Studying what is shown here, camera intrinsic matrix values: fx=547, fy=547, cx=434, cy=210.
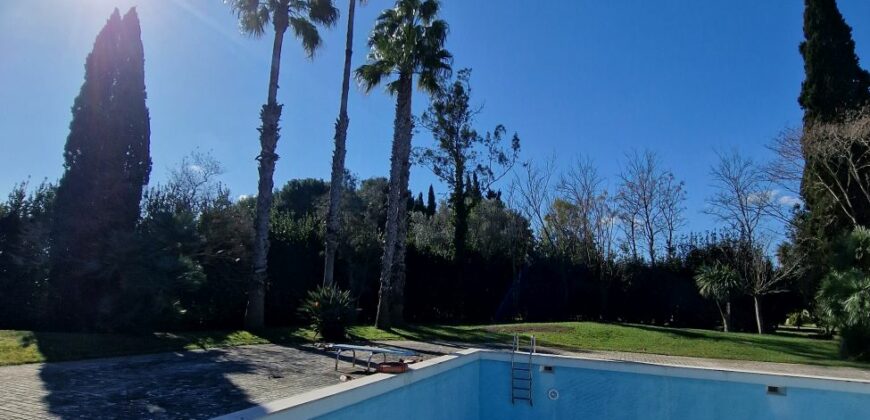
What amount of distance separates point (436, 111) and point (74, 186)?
55.2 ft

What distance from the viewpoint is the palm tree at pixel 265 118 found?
13961mm

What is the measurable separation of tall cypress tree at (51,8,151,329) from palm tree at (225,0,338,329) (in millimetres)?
2756

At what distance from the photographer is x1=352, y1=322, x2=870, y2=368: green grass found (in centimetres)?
1274

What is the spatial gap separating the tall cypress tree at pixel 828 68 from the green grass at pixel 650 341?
21.7ft

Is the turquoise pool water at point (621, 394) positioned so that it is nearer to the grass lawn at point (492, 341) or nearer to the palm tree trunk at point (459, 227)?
the grass lawn at point (492, 341)

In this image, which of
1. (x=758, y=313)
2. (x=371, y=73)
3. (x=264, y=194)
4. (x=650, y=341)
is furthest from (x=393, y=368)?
(x=758, y=313)

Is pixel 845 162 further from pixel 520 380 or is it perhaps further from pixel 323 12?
pixel 323 12

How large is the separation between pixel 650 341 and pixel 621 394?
26.7 feet

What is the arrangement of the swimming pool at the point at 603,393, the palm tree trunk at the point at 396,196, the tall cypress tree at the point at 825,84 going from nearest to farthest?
the swimming pool at the point at 603,393 < the tall cypress tree at the point at 825,84 < the palm tree trunk at the point at 396,196

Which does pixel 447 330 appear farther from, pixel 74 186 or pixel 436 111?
pixel 436 111

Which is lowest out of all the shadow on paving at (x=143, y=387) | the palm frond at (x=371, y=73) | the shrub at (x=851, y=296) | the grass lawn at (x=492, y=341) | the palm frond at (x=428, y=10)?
the shadow on paving at (x=143, y=387)

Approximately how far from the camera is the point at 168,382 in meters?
7.10

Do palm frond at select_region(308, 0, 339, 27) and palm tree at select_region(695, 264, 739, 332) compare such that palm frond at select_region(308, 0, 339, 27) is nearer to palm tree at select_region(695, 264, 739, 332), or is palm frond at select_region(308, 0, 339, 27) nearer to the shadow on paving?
the shadow on paving

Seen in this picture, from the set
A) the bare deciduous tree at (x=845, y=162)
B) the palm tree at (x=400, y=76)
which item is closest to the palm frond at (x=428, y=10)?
the palm tree at (x=400, y=76)
